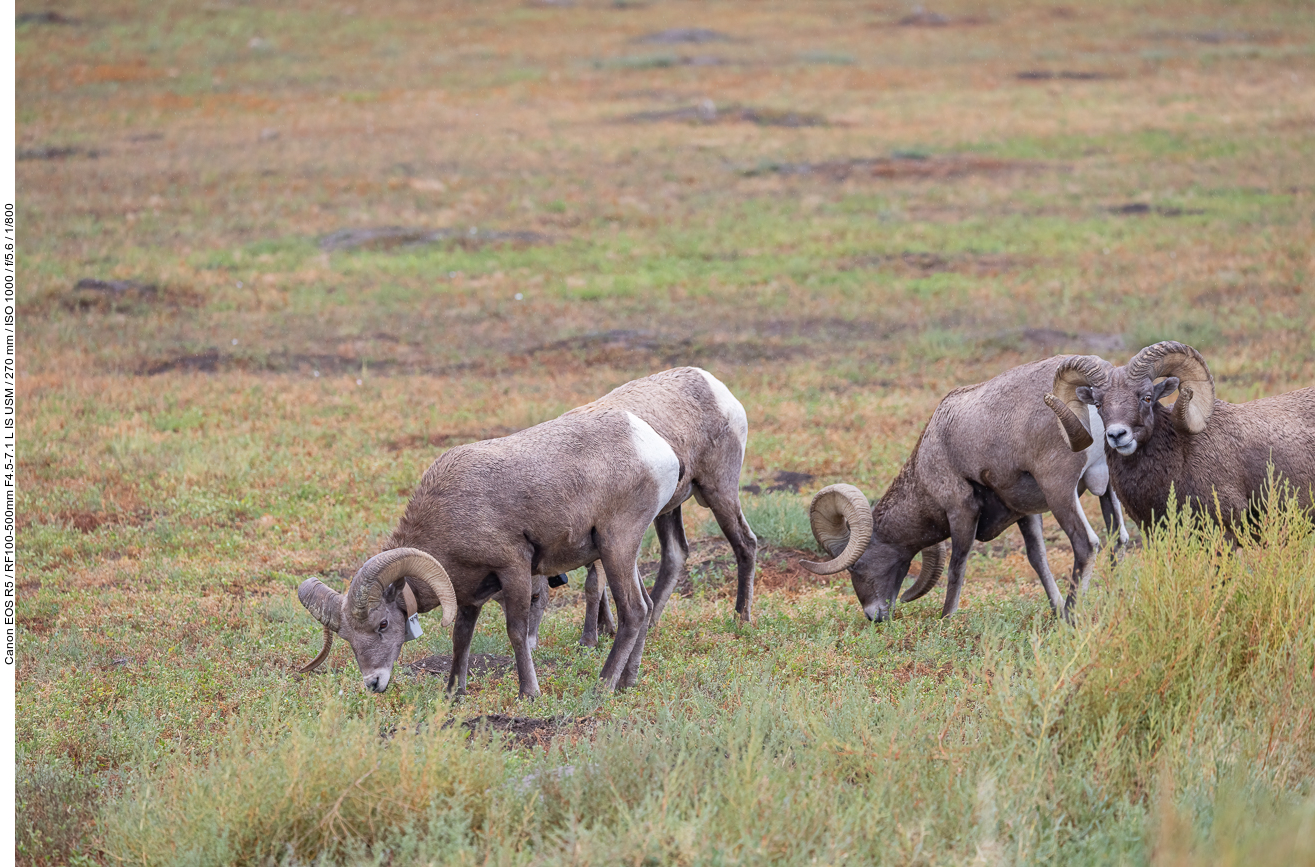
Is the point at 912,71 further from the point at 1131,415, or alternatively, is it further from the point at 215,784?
the point at 215,784

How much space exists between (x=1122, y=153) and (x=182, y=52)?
34305 millimetres

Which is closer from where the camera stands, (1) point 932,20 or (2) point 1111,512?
(2) point 1111,512

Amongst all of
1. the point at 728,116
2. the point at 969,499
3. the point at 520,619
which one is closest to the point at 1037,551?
the point at 969,499

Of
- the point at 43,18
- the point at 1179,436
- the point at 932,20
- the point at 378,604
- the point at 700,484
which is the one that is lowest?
the point at 378,604

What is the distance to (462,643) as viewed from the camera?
7859mm

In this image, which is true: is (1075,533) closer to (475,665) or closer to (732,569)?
(732,569)

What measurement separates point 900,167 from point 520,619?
80.6 ft

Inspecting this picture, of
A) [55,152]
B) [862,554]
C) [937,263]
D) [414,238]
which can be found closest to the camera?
[862,554]

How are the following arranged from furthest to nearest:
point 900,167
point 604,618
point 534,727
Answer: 1. point 900,167
2. point 604,618
3. point 534,727

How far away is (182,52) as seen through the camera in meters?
47.8

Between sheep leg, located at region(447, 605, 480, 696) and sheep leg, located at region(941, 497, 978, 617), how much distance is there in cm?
334

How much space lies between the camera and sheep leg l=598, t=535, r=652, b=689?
7.79 m

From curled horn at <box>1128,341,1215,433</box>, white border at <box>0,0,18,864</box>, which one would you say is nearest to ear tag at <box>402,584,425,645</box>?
white border at <box>0,0,18,864</box>

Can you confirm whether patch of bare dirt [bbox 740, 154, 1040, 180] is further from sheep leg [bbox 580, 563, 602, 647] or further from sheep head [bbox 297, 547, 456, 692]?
sheep head [bbox 297, 547, 456, 692]
